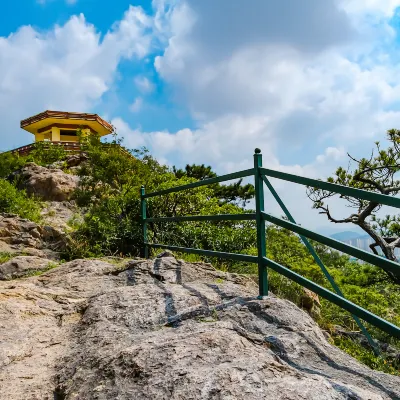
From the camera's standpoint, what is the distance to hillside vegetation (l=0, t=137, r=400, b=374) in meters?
7.07

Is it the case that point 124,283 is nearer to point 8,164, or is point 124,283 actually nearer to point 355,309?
point 355,309

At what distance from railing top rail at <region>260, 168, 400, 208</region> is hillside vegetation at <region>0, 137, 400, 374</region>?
265 centimetres

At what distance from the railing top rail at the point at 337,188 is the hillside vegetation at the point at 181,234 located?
8.68 feet

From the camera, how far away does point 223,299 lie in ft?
11.9

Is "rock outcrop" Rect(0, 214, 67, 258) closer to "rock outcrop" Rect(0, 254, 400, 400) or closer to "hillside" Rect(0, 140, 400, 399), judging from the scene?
"hillside" Rect(0, 140, 400, 399)

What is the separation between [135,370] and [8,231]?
7.16m

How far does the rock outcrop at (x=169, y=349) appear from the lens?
2.03m

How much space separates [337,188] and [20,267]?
15.8 ft

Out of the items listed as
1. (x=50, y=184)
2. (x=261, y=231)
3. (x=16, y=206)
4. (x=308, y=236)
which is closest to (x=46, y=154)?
(x=50, y=184)

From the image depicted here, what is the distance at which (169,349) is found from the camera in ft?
7.68

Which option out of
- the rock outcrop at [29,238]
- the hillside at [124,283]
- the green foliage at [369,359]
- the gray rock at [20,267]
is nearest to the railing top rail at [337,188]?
the hillside at [124,283]

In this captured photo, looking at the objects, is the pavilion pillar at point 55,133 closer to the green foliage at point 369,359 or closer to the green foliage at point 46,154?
the green foliage at point 46,154

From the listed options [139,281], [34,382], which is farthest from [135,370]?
[139,281]

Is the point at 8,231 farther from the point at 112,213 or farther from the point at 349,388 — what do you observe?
the point at 349,388
